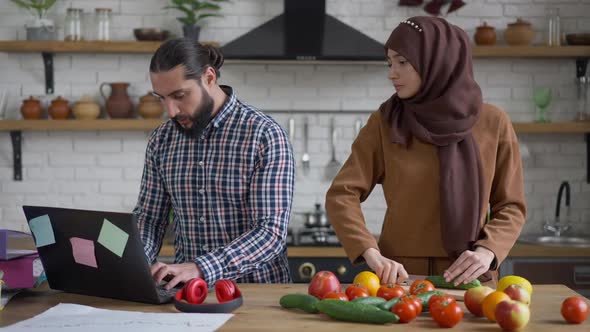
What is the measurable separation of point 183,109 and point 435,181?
32.2 inches

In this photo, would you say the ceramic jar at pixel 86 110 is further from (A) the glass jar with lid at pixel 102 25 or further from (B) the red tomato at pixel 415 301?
(B) the red tomato at pixel 415 301

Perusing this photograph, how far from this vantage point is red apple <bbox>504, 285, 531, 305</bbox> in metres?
2.08

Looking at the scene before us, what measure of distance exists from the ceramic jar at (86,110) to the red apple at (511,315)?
327 centimetres

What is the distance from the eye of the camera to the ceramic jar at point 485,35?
15.7ft

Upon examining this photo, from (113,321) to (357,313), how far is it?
1.93 feet

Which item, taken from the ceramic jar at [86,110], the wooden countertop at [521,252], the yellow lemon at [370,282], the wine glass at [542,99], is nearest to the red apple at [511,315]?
the yellow lemon at [370,282]

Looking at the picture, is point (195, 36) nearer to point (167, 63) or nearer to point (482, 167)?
point (167, 63)

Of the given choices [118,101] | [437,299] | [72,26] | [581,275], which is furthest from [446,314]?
[72,26]


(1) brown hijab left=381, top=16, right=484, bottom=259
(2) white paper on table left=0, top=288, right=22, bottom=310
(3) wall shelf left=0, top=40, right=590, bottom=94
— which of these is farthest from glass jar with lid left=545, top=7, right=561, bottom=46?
(2) white paper on table left=0, top=288, right=22, bottom=310

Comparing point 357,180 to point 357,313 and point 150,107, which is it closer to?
point 357,313

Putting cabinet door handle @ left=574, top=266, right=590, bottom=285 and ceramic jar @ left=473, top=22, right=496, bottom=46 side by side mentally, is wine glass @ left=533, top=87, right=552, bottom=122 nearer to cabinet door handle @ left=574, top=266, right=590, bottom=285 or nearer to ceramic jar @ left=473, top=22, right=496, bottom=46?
ceramic jar @ left=473, top=22, right=496, bottom=46

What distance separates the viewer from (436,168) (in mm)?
2646

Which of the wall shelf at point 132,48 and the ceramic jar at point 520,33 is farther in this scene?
the ceramic jar at point 520,33

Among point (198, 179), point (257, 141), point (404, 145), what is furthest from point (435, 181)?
point (198, 179)
